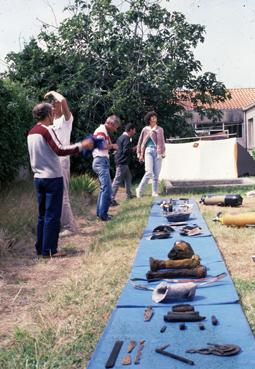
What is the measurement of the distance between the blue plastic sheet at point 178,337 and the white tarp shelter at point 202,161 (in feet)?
44.2

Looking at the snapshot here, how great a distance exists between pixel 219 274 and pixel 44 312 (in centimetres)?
157

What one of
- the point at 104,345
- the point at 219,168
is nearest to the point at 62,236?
the point at 104,345

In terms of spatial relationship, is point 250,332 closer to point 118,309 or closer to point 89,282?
point 118,309

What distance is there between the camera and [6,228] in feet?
24.4

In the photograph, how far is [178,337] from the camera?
3312mm

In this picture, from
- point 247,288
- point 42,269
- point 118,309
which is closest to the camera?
point 118,309

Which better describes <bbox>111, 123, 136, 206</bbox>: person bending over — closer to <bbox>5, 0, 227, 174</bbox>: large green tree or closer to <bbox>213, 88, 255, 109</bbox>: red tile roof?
<bbox>5, 0, 227, 174</bbox>: large green tree

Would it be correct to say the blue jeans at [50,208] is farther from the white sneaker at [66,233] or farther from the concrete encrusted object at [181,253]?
the concrete encrusted object at [181,253]

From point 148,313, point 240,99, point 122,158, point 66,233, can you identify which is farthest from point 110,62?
point 240,99

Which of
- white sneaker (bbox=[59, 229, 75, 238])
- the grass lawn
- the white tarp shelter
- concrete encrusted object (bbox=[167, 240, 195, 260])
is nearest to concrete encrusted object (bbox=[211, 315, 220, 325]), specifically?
the grass lawn

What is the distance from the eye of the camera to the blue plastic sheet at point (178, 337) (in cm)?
293

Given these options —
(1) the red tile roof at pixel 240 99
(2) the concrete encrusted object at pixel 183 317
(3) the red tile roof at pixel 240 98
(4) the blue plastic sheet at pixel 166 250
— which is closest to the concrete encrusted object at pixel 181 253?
(4) the blue plastic sheet at pixel 166 250

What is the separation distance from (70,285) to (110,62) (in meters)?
15.6

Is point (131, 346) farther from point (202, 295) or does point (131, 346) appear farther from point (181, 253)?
point (181, 253)
